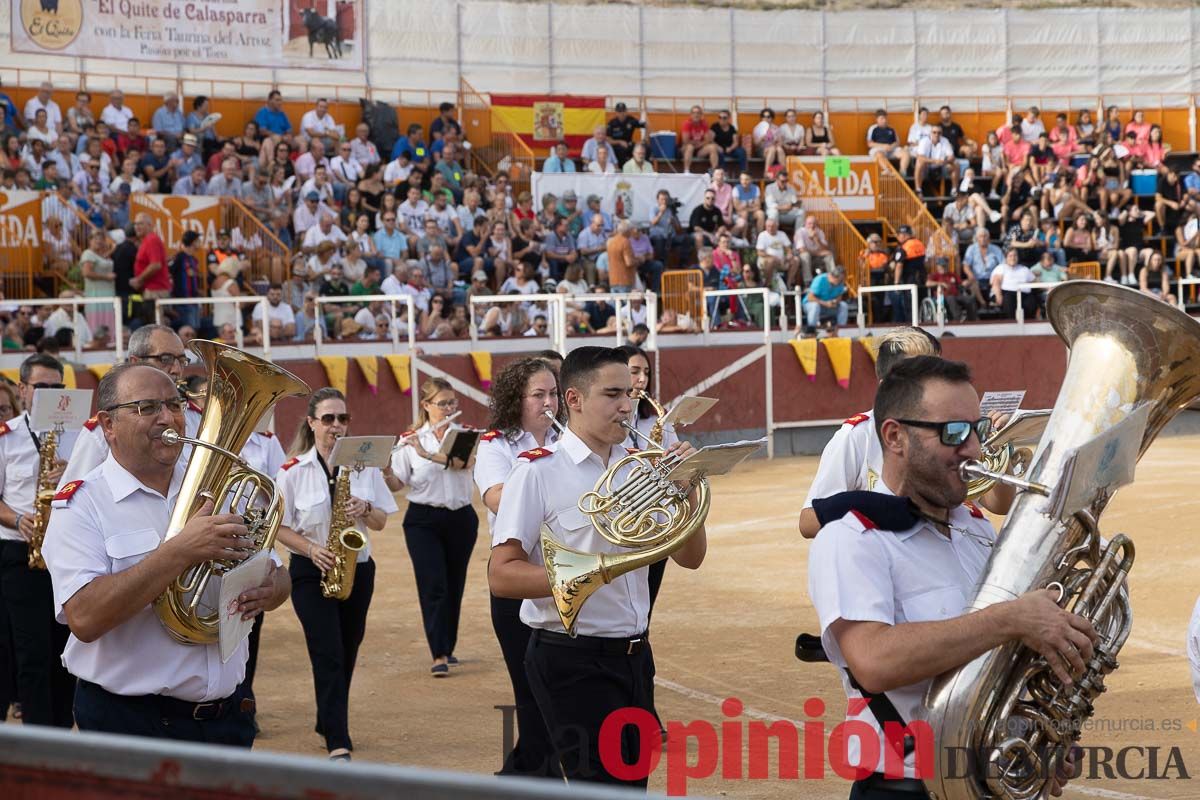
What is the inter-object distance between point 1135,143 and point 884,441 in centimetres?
3104

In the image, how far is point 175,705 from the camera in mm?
4848

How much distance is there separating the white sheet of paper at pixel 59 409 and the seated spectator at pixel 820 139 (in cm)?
2517

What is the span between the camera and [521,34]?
33.3m

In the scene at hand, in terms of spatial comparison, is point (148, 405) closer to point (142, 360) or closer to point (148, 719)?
point (148, 719)

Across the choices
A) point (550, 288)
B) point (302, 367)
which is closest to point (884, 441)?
point (302, 367)

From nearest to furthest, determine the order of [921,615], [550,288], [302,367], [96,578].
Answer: [921,615]
[96,578]
[302,367]
[550,288]

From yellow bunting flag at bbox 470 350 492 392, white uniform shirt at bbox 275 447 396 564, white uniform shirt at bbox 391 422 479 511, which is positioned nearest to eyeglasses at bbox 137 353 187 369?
white uniform shirt at bbox 275 447 396 564

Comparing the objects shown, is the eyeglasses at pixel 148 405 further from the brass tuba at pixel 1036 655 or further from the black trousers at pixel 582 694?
the brass tuba at pixel 1036 655

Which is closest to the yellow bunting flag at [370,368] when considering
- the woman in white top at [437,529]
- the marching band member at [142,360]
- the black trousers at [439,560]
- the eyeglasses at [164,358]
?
the woman in white top at [437,529]

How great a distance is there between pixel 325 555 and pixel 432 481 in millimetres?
1847

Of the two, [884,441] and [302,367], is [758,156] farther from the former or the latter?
[884,441]

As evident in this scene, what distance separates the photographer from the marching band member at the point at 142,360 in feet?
23.7

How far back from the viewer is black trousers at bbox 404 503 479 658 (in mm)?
10117

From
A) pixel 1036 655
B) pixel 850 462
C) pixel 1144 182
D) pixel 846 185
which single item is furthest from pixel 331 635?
pixel 1144 182
